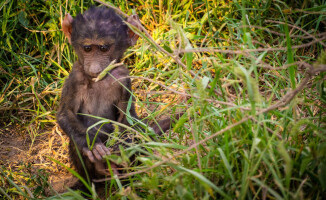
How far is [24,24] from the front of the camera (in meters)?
4.56

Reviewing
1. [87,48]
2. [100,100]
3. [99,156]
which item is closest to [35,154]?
[100,100]

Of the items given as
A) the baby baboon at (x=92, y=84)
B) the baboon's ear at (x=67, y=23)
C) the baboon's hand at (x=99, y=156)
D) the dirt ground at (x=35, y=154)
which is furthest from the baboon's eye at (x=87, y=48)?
the dirt ground at (x=35, y=154)

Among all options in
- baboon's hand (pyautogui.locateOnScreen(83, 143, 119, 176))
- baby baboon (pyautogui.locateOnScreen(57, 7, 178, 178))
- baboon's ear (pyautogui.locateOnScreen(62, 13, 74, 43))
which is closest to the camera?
baboon's hand (pyautogui.locateOnScreen(83, 143, 119, 176))

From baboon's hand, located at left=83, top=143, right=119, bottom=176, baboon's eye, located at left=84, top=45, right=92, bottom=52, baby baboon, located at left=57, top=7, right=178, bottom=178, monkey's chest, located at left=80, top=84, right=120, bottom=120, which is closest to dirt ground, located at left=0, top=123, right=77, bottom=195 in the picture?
baby baboon, located at left=57, top=7, right=178, bottom=178

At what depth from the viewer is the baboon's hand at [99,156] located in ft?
10.2

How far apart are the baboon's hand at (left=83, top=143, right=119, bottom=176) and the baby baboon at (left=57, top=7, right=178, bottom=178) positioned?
1 cm

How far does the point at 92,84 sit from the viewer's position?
355 centimetres

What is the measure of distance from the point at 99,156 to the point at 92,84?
0.77 meters

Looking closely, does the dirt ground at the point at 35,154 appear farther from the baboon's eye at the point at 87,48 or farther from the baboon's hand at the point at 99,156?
the baboon's eye at the point at 87,48

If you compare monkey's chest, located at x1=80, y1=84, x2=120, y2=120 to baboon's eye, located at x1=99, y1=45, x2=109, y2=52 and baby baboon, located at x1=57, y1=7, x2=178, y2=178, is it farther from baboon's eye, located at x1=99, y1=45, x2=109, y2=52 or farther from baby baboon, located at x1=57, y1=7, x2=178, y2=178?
baboon's eye, located at x1=99, y1=45, x2=109, y2=52

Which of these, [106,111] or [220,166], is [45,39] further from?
[220,166]

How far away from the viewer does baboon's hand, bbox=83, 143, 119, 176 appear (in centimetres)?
310

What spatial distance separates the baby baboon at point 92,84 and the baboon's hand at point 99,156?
0.03ft

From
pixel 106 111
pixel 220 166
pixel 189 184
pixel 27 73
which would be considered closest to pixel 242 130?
pixel 220 166
